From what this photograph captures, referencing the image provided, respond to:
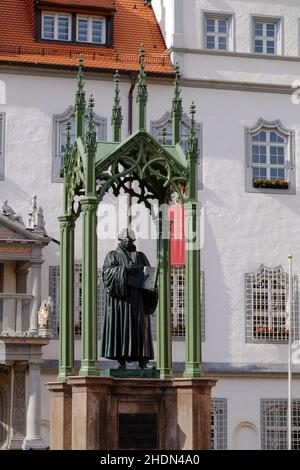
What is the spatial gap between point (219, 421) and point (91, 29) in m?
11.1

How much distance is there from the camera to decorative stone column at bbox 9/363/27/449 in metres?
32.3

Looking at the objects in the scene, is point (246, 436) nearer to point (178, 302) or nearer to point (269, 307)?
point (269, 307)

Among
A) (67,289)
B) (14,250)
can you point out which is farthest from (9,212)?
(67,289)

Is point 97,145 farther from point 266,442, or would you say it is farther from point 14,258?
point 266,442

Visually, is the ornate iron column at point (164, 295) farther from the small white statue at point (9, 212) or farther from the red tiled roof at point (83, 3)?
the red tiled roof at point (83, 3)

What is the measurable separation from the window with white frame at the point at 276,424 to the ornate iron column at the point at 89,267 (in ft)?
Answer: 57.0

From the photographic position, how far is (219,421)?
113ft

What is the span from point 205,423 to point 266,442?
17.0m

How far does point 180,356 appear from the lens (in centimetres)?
3422

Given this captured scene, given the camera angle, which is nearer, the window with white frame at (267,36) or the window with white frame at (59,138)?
the window with white frame at (59,138)

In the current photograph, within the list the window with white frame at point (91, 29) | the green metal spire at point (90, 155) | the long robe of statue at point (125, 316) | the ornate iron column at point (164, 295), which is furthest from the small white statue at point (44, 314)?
the green metal spire at point (90, 155)

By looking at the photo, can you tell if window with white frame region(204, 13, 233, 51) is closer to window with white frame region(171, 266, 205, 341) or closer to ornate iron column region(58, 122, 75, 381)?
window with white frame region(171, 266, 205, 341)

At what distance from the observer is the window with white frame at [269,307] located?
3488 cm
